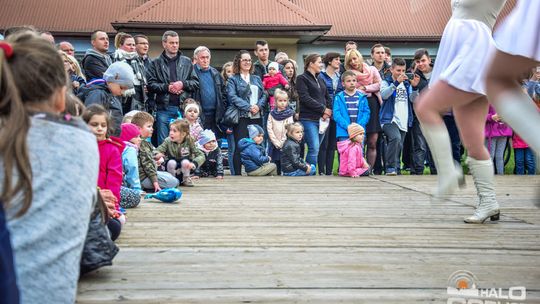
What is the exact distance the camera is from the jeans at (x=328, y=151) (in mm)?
10309

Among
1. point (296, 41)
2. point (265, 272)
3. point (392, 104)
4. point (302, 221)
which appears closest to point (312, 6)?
point (296, 41)

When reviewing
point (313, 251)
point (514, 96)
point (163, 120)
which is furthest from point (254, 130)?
point (514, 96)

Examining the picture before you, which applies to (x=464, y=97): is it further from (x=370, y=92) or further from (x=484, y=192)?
(x=370, y=92)

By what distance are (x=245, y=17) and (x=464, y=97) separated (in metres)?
16.1

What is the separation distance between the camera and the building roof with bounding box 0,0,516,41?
64.2 ft

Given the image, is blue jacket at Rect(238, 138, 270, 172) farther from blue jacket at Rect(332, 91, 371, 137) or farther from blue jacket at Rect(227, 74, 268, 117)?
blue jacket at Rect(332, 91, 371, 137)

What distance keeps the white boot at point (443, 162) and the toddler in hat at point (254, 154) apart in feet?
15.8

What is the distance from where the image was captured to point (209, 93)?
33.0 feet

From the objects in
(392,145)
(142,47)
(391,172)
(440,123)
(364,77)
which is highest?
(142,47)

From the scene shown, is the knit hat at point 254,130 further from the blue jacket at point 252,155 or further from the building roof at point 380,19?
the building roof at point 380,19

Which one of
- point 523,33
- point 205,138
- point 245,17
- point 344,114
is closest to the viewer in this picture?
point 523,33

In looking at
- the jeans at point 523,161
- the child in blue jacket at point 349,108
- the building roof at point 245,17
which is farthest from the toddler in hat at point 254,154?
the building roof at point 245,17

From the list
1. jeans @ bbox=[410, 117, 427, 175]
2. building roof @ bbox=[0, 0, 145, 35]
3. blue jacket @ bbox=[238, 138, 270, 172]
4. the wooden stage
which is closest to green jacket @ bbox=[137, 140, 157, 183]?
the wooden stage

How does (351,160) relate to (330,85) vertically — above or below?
below
